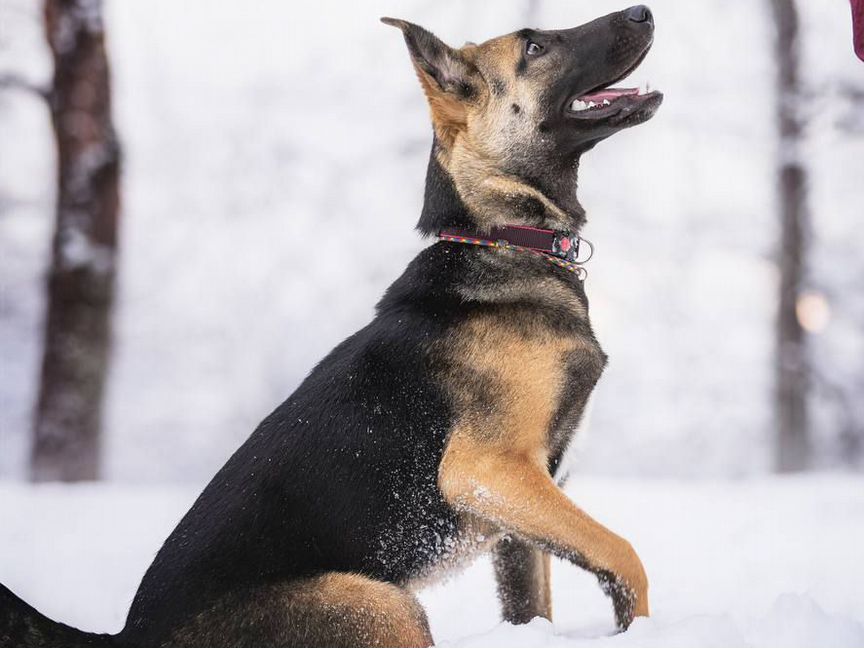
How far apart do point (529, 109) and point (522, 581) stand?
1.74 m

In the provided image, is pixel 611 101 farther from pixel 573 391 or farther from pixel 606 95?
pixel 573 391

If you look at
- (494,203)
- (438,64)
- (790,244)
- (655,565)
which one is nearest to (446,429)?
(494,203)

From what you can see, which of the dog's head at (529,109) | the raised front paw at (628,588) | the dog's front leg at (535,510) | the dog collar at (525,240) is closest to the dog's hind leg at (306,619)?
the dog's front leg at (535,510)

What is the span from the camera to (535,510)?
2.72 meters

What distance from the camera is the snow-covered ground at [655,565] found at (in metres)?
2.66

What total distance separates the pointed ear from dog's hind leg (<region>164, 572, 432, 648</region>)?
176 cm

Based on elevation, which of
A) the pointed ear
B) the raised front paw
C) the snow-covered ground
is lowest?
the snow-covered ground

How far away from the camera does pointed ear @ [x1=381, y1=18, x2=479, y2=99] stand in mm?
3111

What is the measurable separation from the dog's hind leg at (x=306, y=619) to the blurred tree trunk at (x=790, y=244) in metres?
8.02

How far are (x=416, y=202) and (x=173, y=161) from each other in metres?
3.68

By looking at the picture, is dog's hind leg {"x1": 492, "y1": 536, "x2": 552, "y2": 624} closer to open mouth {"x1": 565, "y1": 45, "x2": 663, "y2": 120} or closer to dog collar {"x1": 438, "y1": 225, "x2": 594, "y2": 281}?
dog collar {"x1": 438, "y1": 225, "x2": 594, "y2": 281}

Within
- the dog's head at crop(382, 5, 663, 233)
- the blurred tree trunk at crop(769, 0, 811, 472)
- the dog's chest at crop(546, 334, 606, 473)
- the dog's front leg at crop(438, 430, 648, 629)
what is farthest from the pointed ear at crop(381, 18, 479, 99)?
the blurred tree trunk at crop(769, 0, 811, 472)

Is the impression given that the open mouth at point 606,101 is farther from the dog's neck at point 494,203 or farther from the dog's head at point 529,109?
the dog's neck at point 494,203

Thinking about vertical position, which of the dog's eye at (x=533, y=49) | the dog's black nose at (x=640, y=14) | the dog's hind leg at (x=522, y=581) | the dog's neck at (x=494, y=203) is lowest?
the dog's hind leg at (x=522, y=581)
